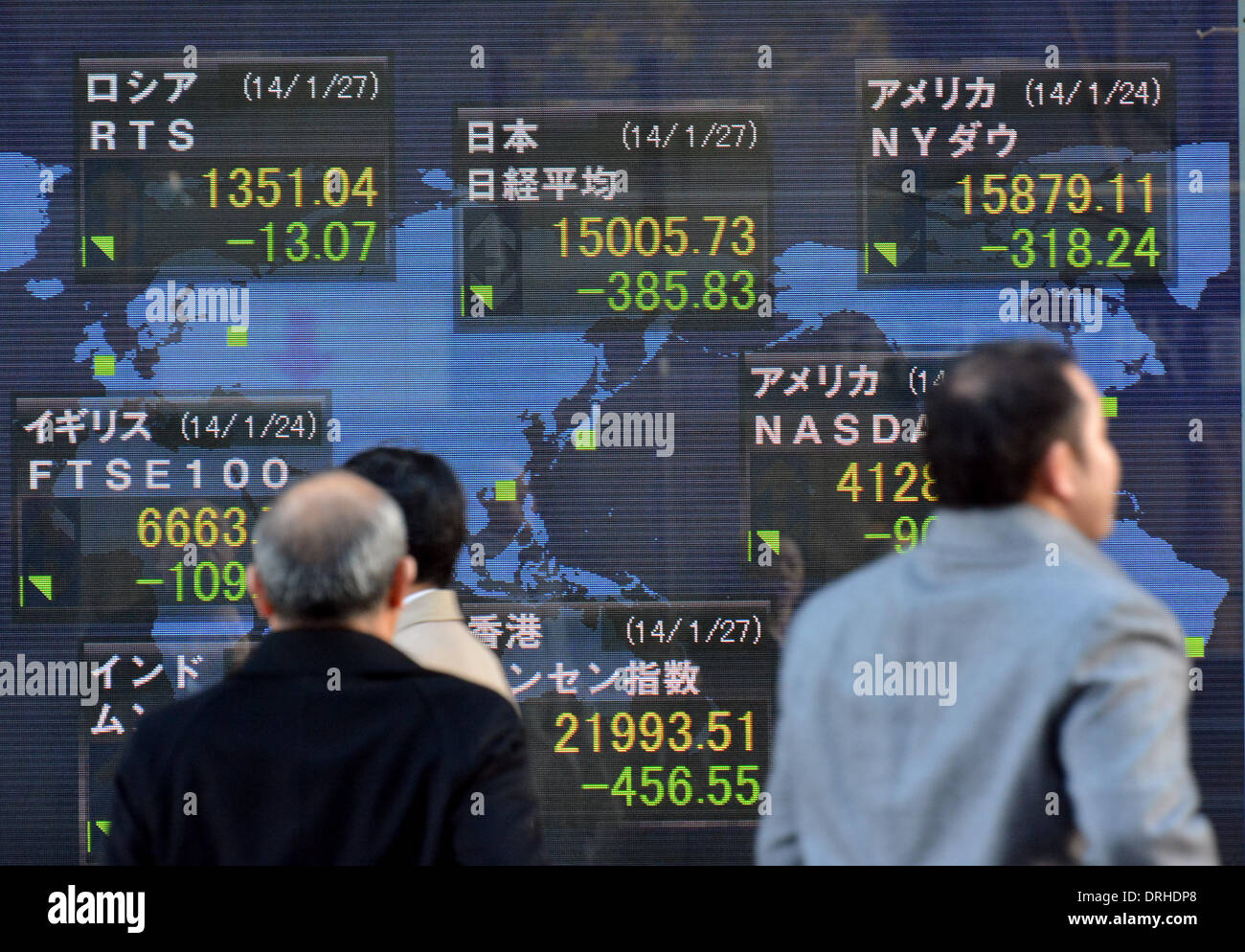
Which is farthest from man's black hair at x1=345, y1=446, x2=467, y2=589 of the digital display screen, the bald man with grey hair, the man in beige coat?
the digital display screen

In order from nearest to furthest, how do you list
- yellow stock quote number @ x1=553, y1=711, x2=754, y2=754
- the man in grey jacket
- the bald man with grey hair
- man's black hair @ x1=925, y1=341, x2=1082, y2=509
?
the man in grey jacket
man's black hair @ x1=925, y1=341, x2=1082, y2=509
the bald man with grey hair
yellow stock quote number @ x1=553, y1=711, x2=754, y2=754

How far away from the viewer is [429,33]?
8.75 feet

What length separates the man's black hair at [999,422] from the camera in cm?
134

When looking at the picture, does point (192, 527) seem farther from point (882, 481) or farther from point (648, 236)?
point (882, 481)

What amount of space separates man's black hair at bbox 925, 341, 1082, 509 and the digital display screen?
47.9 inches

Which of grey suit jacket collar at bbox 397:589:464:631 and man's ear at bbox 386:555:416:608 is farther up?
man's ear at bbox 386:555:416:608

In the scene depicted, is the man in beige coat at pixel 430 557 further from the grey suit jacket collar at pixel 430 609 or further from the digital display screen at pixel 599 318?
the digital display screen at pixel 599 318

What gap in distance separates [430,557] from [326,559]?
1.26 feet

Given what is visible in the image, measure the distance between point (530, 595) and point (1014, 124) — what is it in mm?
1437

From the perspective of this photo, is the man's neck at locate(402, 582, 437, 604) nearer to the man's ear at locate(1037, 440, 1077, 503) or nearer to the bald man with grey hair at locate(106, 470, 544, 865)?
the bald man with grey hair at locate(106, 470, 544, 865)

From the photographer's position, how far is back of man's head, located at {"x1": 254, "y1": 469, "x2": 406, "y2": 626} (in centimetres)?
156

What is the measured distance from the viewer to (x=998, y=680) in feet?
3.99

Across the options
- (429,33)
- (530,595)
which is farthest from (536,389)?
(429,33)
